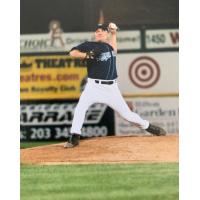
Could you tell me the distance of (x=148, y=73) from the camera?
13.6 feet

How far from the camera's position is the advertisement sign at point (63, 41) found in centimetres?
412

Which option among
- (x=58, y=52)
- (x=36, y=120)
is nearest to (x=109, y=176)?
(x=36, y=120)

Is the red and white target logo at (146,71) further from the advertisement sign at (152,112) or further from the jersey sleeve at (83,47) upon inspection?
the jersey sleeve at (83,47)

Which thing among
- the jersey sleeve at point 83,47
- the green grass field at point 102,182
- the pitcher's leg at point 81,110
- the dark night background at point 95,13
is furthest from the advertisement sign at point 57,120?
the dark night background at point 95,13

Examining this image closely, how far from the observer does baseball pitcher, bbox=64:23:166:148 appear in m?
4.12

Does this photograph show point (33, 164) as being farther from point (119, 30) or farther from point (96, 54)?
point (119, 30)

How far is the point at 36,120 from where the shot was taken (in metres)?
4.15

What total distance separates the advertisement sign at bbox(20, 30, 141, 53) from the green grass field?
923 millimetres

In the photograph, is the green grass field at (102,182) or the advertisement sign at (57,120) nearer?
the green grass field at (102,182)

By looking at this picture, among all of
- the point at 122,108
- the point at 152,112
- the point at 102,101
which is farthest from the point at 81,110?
the point at 152,112

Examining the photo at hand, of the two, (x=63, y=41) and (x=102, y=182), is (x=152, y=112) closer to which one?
(x=102, y=182)

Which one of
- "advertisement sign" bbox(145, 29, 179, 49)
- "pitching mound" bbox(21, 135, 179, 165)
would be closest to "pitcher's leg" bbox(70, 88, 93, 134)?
"pitching mound" bbox(21, 135, 179, 165)

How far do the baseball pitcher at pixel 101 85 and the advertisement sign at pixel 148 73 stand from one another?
0.06 metres

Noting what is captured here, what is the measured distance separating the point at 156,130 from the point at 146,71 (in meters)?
0.47
